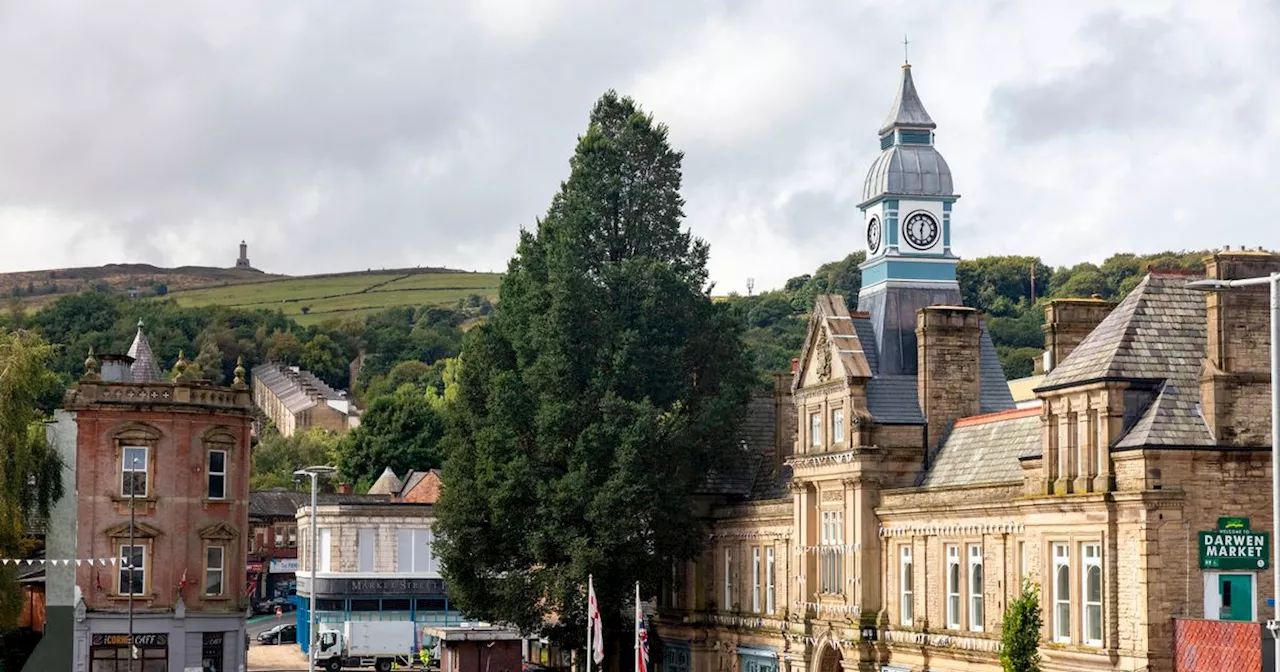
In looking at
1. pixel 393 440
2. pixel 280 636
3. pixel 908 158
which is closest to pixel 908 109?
pixel 908 158

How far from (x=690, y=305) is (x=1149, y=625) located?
29.8 meters

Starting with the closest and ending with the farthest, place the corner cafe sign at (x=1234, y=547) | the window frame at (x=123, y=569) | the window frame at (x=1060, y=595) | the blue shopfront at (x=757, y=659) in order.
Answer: the corner cafe sign at (x=1234, y=547)
the window frame at (x=1060, y=595)
the blue shopfront at (x=757, y=659)
the window frame at (x=123, y=569)

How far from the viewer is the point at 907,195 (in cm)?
6016

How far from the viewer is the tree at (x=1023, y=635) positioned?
149ft

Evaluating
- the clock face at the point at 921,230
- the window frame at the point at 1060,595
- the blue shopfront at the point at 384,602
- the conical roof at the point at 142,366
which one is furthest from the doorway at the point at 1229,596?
the blue shopfront at the point at 384,602

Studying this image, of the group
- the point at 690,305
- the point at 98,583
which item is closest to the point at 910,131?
the point at 690,305

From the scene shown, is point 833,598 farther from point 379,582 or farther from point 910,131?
point 379,582

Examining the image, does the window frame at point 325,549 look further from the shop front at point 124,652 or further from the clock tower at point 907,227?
the clock tower at point 907,227

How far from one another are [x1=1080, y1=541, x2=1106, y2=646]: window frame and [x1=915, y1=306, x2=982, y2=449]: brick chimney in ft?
43.7

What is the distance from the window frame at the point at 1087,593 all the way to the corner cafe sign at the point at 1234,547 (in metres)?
2.38

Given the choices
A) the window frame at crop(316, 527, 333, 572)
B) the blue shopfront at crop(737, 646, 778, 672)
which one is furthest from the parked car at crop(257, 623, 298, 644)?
the blue shopfront at crop(737, 646, 778, 672)

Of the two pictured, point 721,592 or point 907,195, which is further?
point 721,592

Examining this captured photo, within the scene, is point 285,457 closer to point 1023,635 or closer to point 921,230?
point 921,230

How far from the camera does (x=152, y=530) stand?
2923 inches
